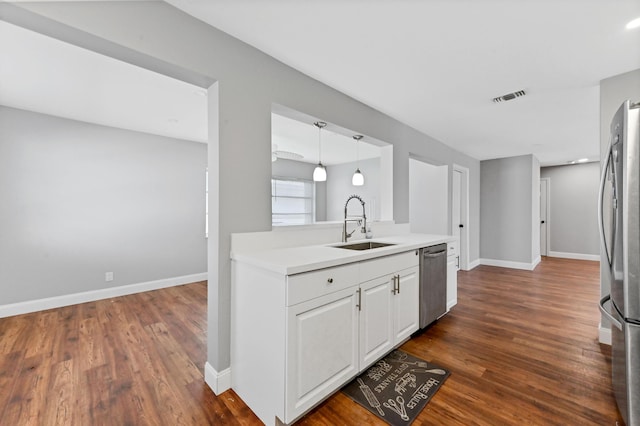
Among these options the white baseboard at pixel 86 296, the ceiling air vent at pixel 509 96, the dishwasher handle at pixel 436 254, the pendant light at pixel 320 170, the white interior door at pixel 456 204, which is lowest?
the white baseboard at pixel 86 296

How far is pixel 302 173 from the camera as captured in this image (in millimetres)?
7395

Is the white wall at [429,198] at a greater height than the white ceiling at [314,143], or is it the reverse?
the white ceiling at [314,143]

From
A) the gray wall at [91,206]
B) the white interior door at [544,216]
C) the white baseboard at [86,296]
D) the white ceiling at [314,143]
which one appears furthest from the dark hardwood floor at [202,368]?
the white interior door at [544,216]

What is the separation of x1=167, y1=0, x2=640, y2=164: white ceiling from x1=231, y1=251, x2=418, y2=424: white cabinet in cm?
163

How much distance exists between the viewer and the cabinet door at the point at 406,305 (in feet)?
7.42

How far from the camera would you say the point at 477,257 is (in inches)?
243

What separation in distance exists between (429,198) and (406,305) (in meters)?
3.35

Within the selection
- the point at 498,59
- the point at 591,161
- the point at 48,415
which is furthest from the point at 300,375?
the point at 591,161

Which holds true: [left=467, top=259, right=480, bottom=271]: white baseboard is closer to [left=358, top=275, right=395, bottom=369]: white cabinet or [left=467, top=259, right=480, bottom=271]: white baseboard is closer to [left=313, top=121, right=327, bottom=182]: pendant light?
[left=313, top=121, right=327, bottom=182]: pendant light

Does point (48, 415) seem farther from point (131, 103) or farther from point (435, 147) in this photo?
point (435, 147)

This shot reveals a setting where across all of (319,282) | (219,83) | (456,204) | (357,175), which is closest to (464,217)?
(456,204)

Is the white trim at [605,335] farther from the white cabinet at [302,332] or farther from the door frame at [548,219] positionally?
the door frame at [548,219]

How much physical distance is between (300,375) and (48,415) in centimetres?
157

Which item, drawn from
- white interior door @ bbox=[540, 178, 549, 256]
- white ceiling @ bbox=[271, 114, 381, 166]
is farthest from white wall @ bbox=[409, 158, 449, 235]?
white interior door @ bbox=[540, 178, 549, 256]
